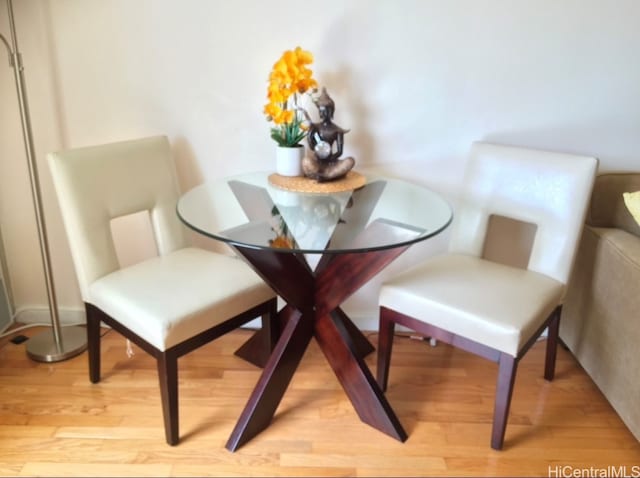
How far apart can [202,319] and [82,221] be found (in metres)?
0.56

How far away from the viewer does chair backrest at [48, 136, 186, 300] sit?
1.85 metres

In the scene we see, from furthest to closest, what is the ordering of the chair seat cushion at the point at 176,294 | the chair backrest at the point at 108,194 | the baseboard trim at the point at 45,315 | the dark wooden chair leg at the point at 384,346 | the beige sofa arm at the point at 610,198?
the baseboard trim at the point at 45,315 → the beige sofa arm at the point at 610,198 → the dark wooden chair leg at the point at 384,346 → the chair backrest at the point at 108,194 → the chair seat cushion at the point at 176,294

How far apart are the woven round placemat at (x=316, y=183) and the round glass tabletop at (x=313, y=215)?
0.02m

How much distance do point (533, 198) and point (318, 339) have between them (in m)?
0.95

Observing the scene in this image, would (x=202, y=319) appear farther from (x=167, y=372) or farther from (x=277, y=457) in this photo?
(x=277, y=457)

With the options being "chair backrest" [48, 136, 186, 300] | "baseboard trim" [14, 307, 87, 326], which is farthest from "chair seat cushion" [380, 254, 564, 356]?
"baseboard trim" [14, 307, 87, 326]

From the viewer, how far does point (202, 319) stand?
68.4 inches

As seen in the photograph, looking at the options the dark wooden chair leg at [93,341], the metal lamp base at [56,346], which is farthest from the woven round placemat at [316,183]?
the metal lamp base at [56,346]

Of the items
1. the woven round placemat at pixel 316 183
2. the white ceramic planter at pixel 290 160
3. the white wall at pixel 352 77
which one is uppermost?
the white wall at pixel 352 77

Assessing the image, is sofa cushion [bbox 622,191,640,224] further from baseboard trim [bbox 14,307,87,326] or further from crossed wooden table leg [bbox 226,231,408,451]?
baseboard trim [bbox 14,307,87,326]

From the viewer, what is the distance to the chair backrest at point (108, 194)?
6.07 ft

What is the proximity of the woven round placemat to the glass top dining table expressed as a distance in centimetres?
2

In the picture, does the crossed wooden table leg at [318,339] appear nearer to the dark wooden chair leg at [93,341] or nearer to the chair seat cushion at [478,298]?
the chair seat cushion at [478,298]

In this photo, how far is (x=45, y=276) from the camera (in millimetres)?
2189
